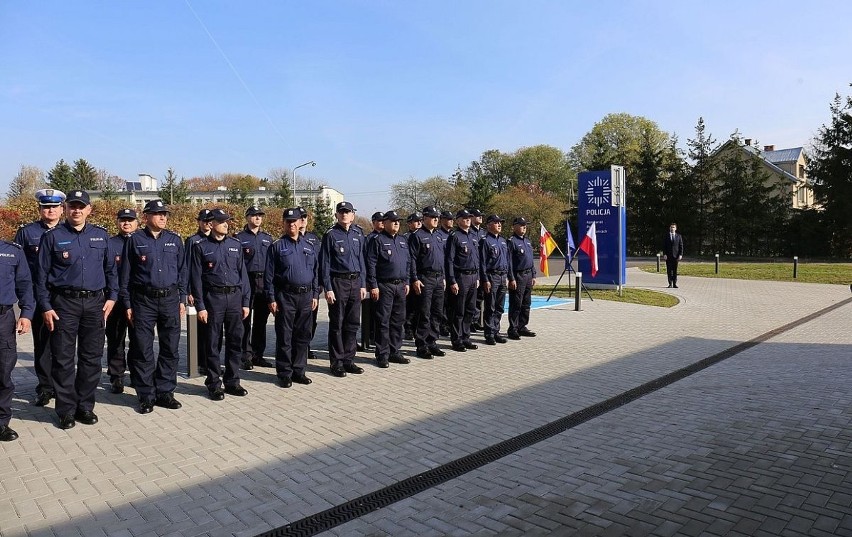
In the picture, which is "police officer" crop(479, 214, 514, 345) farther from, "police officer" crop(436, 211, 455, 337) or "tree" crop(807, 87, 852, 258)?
"tree" crop(807, 87, 852, 258)

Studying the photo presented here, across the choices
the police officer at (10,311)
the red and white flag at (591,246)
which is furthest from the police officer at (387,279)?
the red and white flag at (591,246)

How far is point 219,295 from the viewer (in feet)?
21.8

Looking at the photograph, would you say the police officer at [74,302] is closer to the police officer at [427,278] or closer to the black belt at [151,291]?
the black belt at [151,291]

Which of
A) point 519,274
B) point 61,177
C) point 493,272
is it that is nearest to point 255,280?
point 493,272

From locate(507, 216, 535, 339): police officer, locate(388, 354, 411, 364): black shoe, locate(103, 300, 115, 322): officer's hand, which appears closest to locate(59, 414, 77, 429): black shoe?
locate(103, 300, 115, 322): officer's hand

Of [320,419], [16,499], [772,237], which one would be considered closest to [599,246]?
→ [320,419]

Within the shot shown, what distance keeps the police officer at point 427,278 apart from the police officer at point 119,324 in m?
3.72

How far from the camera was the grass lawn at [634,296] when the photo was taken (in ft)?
51.9

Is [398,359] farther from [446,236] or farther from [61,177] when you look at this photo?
[61,177]

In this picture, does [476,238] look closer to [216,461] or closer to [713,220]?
[216,461]

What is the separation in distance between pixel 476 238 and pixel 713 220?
3889 cm

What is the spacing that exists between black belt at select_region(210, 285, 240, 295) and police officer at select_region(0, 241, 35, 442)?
170 centimetres

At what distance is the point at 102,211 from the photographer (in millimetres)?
22547

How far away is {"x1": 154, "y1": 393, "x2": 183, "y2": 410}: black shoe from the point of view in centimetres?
615
